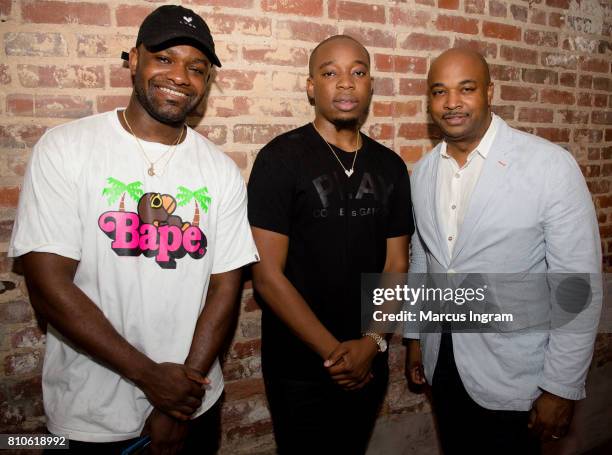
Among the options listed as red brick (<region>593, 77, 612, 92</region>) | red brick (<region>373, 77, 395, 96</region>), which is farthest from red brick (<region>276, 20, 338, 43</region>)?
red brick (<region>593, 77, 612, 92</region>)

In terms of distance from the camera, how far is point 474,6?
262 cm

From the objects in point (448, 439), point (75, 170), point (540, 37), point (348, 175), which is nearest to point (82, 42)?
point (75, 170)

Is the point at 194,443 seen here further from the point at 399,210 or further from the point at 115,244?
the point at 399,210

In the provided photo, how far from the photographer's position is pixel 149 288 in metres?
1.63

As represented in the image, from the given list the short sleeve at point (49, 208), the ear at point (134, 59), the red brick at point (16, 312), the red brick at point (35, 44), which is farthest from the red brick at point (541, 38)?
the red brick at point (16, 312)

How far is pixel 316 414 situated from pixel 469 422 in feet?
2.09

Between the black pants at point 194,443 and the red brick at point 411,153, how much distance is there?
5.07 feet

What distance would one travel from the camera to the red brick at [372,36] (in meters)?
2.34

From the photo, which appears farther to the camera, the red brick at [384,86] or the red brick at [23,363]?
the red brick at [384,86]

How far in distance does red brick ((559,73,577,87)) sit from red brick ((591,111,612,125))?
0.90ft

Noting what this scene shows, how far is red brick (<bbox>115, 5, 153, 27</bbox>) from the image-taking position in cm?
193

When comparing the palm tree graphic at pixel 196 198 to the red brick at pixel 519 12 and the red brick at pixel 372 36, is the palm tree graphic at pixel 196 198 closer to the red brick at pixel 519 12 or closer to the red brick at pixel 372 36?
the red brick at pixel 372 36

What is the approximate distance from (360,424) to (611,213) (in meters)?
2.33

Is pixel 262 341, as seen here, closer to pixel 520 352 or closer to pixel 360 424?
Result: pixel 360 424
